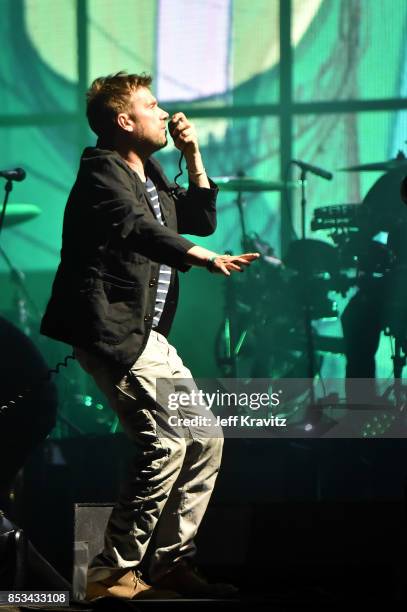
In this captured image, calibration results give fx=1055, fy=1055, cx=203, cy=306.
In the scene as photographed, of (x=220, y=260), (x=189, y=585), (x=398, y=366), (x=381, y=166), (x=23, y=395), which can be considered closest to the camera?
(x=220, y=260)

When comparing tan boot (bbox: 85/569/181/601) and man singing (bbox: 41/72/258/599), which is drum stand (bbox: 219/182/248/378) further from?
tan boot (bbox: 85/569/181/601)

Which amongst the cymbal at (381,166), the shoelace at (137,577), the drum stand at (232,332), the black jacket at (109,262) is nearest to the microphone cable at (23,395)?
the drum stand at (232,332)

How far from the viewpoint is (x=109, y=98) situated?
3.21m

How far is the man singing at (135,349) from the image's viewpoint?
2.86 metres

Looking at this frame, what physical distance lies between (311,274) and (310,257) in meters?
0.07

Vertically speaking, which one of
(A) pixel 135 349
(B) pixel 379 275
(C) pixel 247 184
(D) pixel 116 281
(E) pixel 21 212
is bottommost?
(A) pixel 135 349

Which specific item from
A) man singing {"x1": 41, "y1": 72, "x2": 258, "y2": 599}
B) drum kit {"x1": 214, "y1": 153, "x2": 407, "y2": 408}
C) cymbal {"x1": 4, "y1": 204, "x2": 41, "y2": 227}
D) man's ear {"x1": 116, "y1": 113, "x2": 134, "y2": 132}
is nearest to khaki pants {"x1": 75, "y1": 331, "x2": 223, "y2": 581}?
man singing {"x1": 41, "y1": 72, "x2": 258, "y2": 599}

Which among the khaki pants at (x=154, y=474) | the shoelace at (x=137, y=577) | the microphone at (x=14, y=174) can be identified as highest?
the microphone at (x=14, y=174)

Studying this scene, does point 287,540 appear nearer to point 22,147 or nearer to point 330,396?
point 330,396

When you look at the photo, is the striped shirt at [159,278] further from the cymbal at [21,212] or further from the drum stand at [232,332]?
the cymbal at [21,212]

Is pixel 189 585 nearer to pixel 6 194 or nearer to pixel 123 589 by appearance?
pixel 123 589

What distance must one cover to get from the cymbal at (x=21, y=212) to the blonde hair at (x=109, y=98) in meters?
1.37

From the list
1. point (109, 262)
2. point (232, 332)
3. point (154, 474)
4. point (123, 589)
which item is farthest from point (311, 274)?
point (123, 589)

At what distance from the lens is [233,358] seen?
4.44 metres
